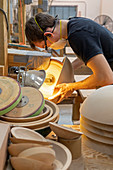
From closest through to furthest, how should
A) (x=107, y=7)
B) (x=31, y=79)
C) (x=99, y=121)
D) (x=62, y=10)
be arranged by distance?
(x=99, y=121)
(x=31, y=79)
(x=107, y=7)
(x=62, y=10)

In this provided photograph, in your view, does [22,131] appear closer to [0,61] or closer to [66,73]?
[66,73]

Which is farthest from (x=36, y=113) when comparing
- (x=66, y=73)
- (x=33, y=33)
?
(x=33, y=33)

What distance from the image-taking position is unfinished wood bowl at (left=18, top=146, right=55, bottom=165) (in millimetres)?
770

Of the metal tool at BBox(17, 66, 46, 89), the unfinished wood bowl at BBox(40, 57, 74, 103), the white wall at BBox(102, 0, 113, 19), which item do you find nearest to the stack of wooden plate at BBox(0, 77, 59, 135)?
the metal tool at BBox(17, 66, 46, 89)

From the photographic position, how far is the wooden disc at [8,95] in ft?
3.42

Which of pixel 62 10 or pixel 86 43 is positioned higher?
pixel 62 10

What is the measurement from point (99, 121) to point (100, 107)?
0.07 metres

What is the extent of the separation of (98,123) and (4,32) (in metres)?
1.23

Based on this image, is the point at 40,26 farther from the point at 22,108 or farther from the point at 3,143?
the point at 3,143

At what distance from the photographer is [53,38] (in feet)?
5.96

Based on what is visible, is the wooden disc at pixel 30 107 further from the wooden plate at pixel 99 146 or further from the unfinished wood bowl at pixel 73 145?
the wooden plate at pixel 99 146

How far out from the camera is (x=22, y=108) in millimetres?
1134

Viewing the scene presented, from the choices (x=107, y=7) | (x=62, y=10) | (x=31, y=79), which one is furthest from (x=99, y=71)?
(x=62, y=10)

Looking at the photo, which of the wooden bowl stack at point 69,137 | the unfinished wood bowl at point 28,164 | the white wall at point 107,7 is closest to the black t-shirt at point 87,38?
the wooden bowl stack at point 69,137
